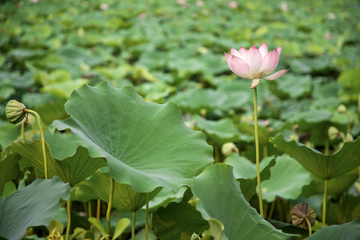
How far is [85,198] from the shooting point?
829 millimetres

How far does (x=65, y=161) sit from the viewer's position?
0.64 metres

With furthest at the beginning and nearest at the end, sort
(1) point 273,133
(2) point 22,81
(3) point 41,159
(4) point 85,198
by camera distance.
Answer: (2) point 22,81
(1) point 273,133
(4) point 85,198
(3) point 41,159

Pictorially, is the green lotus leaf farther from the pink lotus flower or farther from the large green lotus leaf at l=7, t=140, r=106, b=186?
the large green lotus leaf at l=7, t=140, r=106, b=186

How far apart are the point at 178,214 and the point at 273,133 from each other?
708mm

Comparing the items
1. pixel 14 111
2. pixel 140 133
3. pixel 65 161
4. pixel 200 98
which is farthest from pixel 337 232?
pixel 200 98

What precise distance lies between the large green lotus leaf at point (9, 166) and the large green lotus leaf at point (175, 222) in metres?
0.36

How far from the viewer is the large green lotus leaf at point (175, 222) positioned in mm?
725

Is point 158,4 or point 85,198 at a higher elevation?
point 85,198

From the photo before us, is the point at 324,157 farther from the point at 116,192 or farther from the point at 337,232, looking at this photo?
the point at 116,192

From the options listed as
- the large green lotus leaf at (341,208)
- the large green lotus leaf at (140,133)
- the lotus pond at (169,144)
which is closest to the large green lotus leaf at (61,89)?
the lotus pond at (169,144)

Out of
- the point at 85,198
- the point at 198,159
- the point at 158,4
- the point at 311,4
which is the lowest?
the point at 311,4

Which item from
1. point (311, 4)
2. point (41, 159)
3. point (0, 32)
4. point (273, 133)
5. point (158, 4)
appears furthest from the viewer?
point (311, 4)

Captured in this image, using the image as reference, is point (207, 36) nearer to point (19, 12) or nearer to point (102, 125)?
point (19, 12)

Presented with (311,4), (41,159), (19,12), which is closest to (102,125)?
(41,159)
